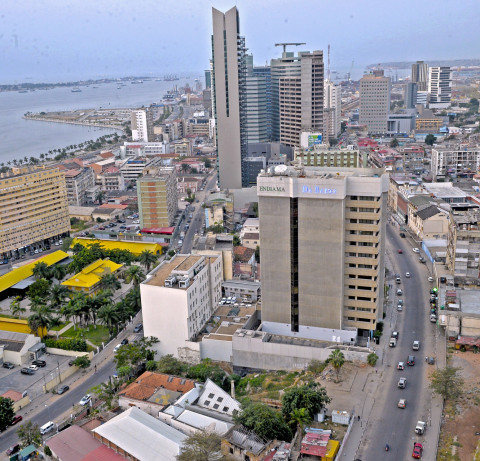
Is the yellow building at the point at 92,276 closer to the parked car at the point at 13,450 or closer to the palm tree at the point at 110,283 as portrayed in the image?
the palm tree at the point at 110,283

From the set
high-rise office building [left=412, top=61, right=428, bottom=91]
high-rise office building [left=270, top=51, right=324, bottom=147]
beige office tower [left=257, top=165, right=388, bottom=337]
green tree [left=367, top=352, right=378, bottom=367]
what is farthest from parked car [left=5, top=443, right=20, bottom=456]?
high-rise office building [left=412, top=61, right=428, bottom=91]

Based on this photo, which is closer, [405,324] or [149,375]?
[149,375]

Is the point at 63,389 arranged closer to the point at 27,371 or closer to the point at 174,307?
the point at 27,371

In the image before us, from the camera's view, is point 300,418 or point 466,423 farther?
point 466,423

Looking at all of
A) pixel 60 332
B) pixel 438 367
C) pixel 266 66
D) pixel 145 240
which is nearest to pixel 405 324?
pixel 438 367

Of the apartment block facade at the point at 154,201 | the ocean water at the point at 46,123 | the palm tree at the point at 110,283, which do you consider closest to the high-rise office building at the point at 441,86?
the ocean water at the point at 46,123

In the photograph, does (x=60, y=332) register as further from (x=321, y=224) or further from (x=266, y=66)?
(x=266, y=66)

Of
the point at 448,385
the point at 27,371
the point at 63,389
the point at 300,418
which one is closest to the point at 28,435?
the point at 63,389
